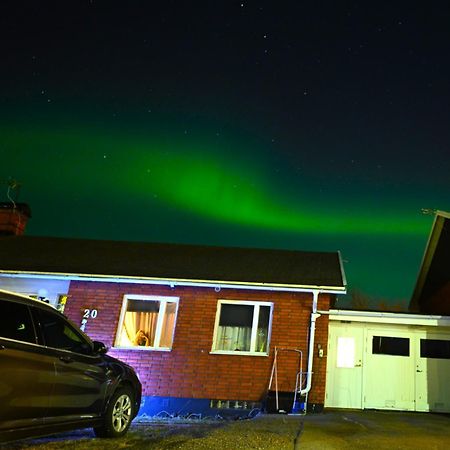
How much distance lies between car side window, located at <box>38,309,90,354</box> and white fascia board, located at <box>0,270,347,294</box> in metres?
6.07

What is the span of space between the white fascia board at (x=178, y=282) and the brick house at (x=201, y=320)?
3 centimetres

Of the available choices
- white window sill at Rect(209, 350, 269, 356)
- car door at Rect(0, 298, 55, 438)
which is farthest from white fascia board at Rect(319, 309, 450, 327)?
car door at Rect(0, 298, 55, 438)

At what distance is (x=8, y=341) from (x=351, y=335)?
9.93 metres

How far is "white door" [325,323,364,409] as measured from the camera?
1279 cm

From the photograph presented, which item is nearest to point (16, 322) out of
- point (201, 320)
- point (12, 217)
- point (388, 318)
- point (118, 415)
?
point (118, 415)

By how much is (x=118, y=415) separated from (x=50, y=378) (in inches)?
73.2

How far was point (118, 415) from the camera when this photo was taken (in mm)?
7172

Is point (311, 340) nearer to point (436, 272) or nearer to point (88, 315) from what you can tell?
point (88, 315)

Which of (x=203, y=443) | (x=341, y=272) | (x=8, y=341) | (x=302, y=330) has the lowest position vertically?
(x=203, y=443)

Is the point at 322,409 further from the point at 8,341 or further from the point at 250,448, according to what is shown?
the point at 8,341

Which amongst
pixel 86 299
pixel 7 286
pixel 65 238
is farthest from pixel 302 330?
pixel 65 238

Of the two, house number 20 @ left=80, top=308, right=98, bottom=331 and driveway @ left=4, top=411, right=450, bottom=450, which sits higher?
house number 20 @ left=80, top=308, right=98, bottom=331

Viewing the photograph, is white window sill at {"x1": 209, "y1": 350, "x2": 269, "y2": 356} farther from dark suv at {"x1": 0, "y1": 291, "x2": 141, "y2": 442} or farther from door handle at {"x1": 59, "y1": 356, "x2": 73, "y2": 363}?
door handle at {"x1": 59, "y1": 356, "x2": 73, "y2": 363}

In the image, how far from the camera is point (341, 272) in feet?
43.8
